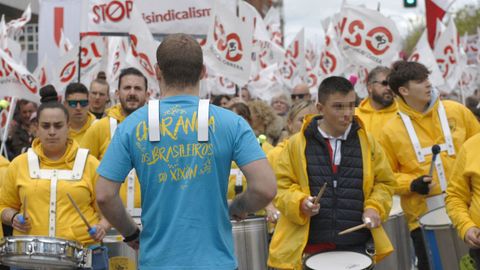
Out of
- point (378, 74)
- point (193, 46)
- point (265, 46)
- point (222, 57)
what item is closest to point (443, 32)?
point (265, 46)

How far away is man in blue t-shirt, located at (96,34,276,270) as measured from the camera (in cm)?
457

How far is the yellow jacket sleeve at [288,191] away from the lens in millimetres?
6359

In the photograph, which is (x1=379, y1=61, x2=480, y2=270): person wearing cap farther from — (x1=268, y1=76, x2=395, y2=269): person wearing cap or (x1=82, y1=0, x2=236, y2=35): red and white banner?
(x1=82, y1=0, x2=236, y2=35): red and white banner

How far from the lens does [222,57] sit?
13.7 metres

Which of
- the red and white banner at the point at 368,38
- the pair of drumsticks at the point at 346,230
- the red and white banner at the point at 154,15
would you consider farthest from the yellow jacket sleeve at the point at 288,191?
the red and white banner at the point at 368,38

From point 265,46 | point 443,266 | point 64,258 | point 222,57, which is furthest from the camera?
point 265,46

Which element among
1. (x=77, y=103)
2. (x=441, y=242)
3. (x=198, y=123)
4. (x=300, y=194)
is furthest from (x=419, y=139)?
(x=198, y=123)

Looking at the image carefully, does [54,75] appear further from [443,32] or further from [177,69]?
[177,69]

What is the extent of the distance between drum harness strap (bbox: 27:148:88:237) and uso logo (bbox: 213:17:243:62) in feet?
22.2

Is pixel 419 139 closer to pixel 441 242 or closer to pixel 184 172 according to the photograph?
pixel 441 242

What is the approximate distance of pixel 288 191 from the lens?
6543 mm

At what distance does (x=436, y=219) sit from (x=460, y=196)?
0.72m

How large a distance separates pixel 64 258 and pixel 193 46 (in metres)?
1.97

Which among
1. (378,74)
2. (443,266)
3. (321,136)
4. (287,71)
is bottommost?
(443,266)
